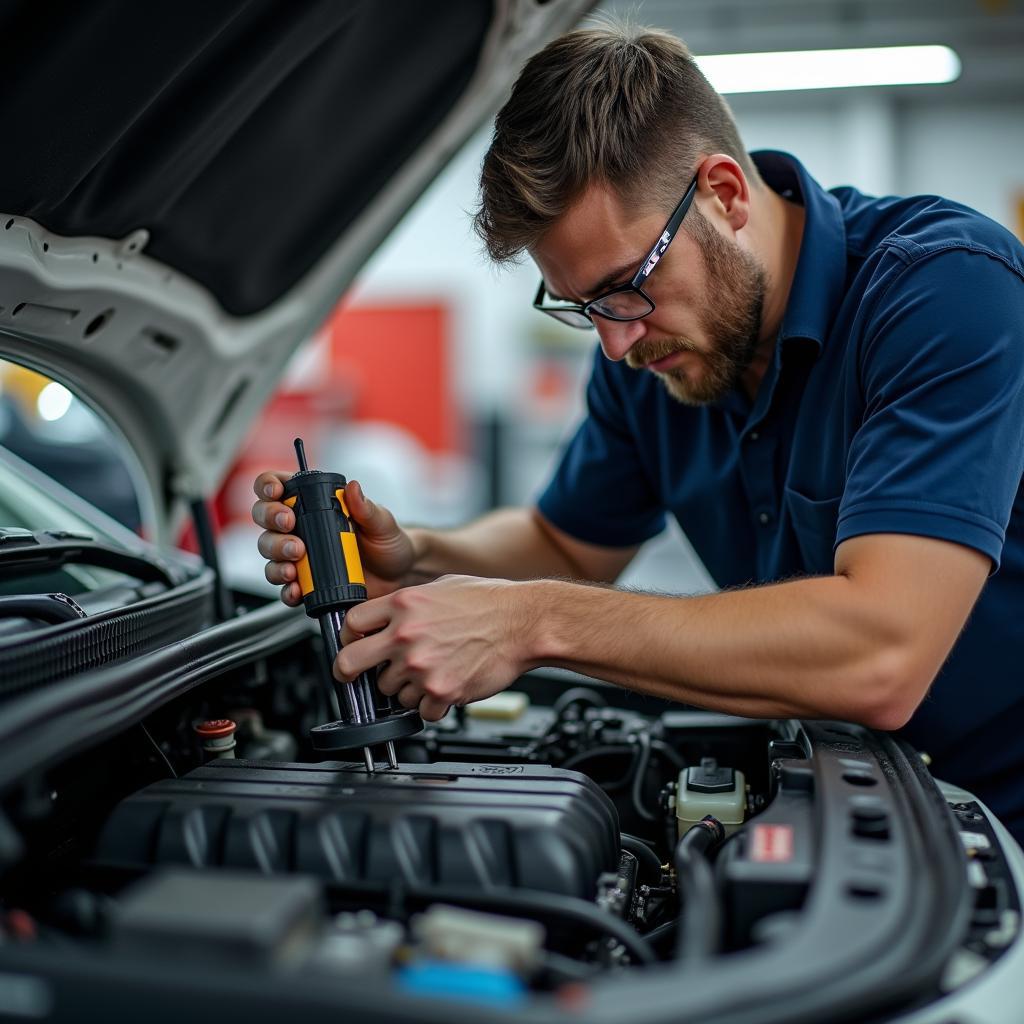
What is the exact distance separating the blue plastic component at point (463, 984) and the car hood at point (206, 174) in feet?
3.23

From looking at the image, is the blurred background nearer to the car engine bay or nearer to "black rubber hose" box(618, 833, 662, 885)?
the car engine bay

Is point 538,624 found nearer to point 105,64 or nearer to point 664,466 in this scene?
point 664,466

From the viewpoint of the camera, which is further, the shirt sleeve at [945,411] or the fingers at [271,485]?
the fingers at [271,485]

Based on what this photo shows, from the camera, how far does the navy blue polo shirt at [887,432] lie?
1149mm

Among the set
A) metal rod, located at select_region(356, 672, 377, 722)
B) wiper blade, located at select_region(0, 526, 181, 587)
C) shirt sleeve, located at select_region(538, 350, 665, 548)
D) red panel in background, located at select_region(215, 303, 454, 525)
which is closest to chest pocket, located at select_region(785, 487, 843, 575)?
shirt sleeve, located at select_region(538, 350, 665, 548)

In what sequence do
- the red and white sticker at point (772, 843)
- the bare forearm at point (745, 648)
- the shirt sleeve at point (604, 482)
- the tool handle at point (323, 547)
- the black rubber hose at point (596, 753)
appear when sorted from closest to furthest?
the red and white sticker at point (772, 843) < the bare forearm at point (745, 648) < the tool handle at point (323, 547) < the black rubber hose at point (596, 753) < the shirt sleeve at point (604, 482)

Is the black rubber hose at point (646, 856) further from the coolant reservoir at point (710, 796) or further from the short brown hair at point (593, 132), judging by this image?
the short brown hair at point (593, 132)

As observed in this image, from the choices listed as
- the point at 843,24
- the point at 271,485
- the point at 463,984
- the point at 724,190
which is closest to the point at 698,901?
the point at 463,984

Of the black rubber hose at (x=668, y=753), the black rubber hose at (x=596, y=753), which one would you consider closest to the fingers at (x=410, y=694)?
the black rubber hose at (x=596, y=753)

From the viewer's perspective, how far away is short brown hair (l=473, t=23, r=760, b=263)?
4.28 ft

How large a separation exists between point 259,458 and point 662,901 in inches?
281

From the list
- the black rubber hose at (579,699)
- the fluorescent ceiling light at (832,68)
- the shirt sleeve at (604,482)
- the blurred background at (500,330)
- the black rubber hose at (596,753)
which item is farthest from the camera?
the fluorescent ceiling light at (832,68)

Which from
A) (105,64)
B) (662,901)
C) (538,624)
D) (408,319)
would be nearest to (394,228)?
(105,64)

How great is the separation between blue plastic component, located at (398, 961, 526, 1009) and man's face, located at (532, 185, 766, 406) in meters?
0.91
